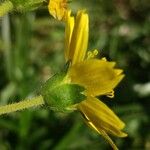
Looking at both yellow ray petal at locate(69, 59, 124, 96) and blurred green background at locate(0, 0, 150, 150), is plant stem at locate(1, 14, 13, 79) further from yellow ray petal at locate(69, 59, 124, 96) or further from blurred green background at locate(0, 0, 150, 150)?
yellow ray petal at locate(69, 59, 124, 96)

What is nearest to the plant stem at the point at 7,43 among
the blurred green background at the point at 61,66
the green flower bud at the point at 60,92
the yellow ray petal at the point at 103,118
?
the blurred green background at the point at 61,66

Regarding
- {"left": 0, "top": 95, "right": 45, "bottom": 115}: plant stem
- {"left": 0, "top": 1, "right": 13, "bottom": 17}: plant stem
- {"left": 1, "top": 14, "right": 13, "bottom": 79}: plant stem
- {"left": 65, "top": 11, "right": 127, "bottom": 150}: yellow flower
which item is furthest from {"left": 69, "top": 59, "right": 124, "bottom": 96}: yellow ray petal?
{"left": 1, "top": 14, "right": 13, "bottom": 79}: plant stem

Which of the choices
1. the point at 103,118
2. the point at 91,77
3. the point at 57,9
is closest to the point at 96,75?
the point at 91,77

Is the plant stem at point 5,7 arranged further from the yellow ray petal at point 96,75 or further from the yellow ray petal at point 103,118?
the yellow ray petal at point 103,118

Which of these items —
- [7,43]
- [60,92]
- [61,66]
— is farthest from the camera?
[61,66]

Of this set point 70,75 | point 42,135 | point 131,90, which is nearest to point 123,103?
point 131,90

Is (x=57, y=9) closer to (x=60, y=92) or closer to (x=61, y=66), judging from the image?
(x=60, y=92)

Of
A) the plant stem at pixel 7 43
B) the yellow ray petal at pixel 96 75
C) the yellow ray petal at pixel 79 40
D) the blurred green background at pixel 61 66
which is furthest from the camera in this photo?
the plant stem at pixel 7 43

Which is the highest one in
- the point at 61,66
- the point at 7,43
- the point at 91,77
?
the point at 91,77

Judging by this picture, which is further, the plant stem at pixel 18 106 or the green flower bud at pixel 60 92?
the green flower bud at pixel 60 92
